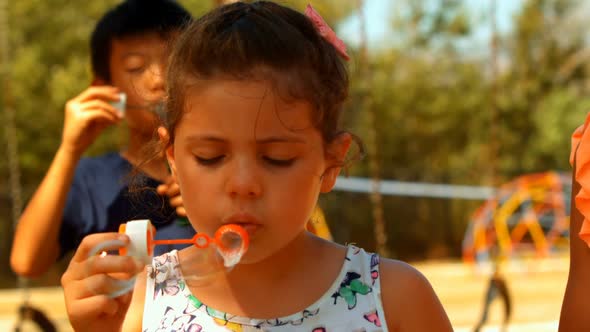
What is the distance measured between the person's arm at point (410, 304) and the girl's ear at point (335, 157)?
0.64 ft

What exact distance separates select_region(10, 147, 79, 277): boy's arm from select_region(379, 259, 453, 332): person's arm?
1231mm

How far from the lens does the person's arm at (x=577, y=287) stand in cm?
147

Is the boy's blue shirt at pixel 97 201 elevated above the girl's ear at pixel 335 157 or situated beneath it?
situated beneath

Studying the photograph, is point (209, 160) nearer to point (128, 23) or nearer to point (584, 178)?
point (584, 178)

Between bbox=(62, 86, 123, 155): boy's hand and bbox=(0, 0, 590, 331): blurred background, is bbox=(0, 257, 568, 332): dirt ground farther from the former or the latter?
bbox=(62, 86, 123, 155): boy's hand

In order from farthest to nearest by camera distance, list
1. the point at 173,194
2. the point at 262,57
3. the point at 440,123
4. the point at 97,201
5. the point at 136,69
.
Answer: the point at 440,123
the point at 97,201
the point at 136,69
the point at 173,194
the point at 262,57

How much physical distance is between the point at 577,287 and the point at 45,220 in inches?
59.8

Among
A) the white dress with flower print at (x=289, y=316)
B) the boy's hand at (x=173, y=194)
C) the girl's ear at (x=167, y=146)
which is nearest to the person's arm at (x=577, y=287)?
the white dress with flower print at (x=289, y=316)

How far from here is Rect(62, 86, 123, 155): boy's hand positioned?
2.36 m

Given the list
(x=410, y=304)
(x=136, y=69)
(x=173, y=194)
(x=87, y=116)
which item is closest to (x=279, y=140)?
(x=410, y=304)

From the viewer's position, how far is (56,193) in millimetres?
2371

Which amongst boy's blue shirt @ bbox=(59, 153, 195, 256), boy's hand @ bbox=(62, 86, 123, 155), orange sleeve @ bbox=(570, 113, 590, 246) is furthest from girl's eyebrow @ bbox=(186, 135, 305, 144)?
boy's hand @ bbox=(62, 86, 123, 155)

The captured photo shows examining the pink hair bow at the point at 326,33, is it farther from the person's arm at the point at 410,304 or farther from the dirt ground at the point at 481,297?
the dirt ground at the point at 481,297

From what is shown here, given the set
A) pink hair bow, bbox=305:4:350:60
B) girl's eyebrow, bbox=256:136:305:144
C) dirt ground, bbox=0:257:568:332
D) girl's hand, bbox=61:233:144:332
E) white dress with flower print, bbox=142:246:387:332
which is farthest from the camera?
dirt ground, bbox=0:257:568:332
